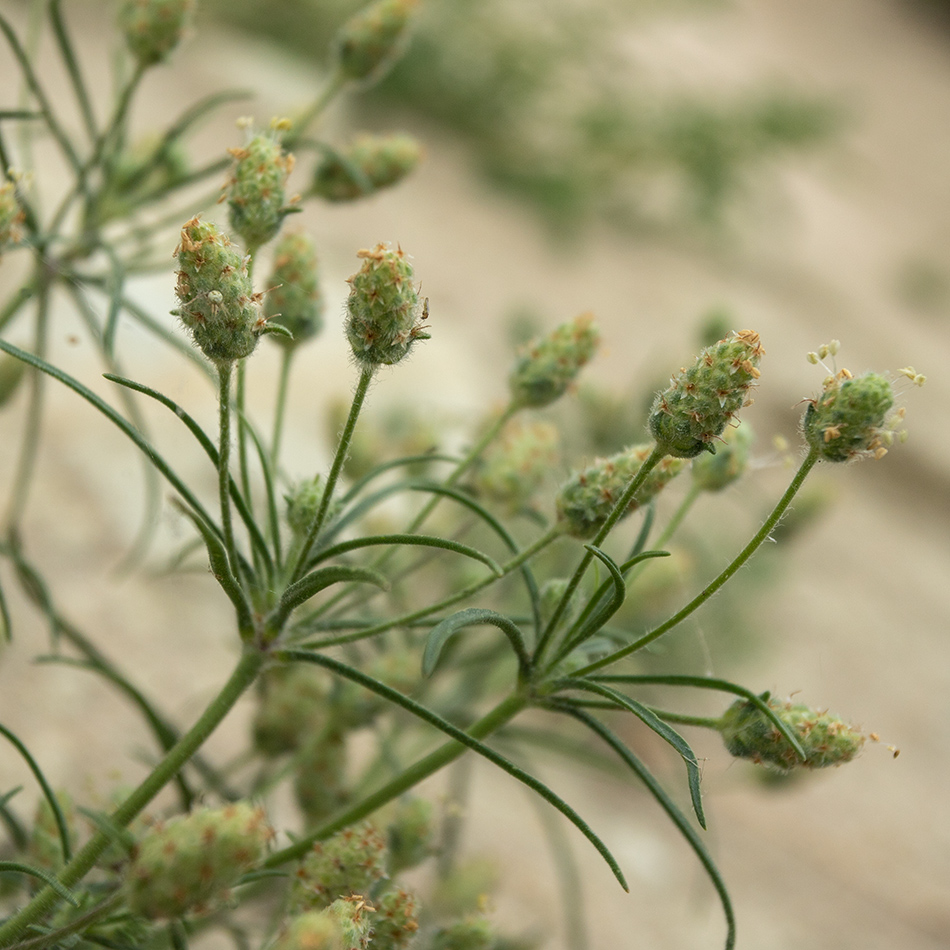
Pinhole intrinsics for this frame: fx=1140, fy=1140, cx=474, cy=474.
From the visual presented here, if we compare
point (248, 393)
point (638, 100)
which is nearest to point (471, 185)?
point (638, 100)

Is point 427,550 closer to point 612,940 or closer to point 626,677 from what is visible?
point 626,677

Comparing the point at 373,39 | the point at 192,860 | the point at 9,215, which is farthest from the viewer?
the point at 373,39

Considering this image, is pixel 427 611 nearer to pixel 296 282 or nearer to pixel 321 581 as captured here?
pixel 321 581

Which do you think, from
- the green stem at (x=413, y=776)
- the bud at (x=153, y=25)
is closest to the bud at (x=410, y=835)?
the green stem at (x=413, y=776)

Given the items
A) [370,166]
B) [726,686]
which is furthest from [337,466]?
[370,166]

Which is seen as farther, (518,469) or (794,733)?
(518,469)

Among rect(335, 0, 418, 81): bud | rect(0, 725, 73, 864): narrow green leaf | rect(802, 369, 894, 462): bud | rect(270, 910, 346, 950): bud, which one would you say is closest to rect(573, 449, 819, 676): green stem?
rect(802, 369, 894, 462): bud
